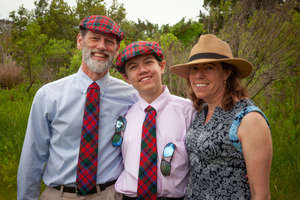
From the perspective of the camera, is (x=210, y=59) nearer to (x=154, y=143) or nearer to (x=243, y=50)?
(x=154, y=143)

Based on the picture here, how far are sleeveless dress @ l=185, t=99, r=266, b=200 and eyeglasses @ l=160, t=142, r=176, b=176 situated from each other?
161 millimetres

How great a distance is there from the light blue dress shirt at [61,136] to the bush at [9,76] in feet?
34.5

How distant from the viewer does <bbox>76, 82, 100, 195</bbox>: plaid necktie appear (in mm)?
2172

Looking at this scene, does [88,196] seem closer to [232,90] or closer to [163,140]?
[163,140]

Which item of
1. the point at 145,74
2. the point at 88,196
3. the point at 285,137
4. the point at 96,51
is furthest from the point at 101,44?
the point at 285,137

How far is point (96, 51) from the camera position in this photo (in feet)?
7.81

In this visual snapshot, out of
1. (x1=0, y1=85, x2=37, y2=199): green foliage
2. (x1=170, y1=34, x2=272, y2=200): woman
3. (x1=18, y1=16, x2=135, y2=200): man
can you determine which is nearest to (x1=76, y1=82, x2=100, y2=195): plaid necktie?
(x1=18, y1=16, x2=135, y2=200): man

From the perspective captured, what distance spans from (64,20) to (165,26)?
7.67 m

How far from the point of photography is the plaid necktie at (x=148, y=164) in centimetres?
203

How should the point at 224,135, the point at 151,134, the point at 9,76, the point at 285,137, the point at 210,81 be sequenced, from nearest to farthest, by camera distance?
the point at 224,135, the point at 210,81, the point at 151,134, the point at 285,137, the point at 9,76

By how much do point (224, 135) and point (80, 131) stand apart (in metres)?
1.23

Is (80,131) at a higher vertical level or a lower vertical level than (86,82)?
lower

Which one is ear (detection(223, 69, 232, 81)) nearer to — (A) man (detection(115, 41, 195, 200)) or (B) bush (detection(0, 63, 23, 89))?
(A) man (detection(115, 41, 195, 200))

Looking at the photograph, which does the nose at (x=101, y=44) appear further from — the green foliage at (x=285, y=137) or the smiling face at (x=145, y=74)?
the green foliage at (x=285, y=137)
